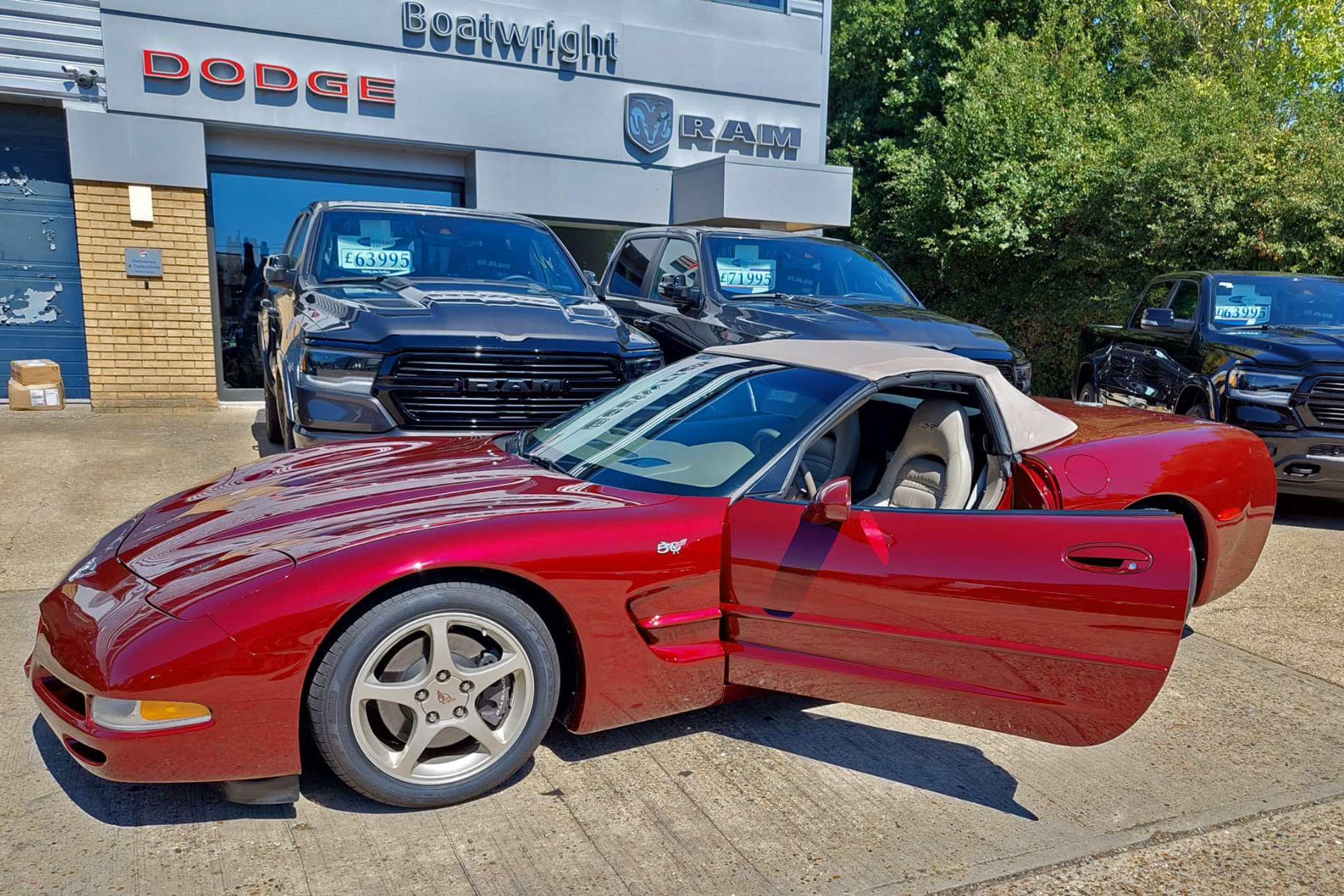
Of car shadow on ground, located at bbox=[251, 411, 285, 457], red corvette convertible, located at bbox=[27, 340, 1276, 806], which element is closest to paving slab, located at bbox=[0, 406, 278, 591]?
car shadow on ground, located at bbox=[251, 411, 285, 457]

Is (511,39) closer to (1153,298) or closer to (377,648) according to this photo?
(1153,298)

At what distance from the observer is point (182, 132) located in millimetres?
10469

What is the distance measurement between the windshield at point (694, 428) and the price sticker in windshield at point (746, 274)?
3.79 m

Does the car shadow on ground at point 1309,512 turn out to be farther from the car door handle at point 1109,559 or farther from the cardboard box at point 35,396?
the cardboard box at point 35,396

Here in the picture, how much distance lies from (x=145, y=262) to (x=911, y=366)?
31.6 ft

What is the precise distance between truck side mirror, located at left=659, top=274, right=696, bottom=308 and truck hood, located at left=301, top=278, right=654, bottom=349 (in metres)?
1.51

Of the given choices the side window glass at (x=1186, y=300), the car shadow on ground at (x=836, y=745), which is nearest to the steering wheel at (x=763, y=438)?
the car shadow on ground at (x=836, y=745)

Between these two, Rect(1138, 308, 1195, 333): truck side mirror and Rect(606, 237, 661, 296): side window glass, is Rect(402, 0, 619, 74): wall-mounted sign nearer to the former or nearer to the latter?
Rect(606, 237, 661, 296): side window glass

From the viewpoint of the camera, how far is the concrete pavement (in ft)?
8.64

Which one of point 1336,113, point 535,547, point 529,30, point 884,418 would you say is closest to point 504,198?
point 529,30

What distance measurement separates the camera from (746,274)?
26.1 ft

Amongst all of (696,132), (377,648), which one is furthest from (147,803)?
(696,132)

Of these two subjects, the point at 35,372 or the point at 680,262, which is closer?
the point at 680,262

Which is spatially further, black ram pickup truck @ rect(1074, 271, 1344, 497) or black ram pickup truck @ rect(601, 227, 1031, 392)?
black ram pickup truck @ rect(601, 227, 1031, 392)
